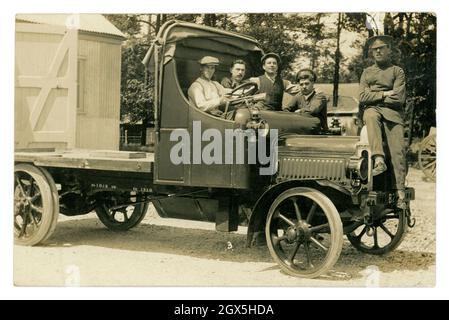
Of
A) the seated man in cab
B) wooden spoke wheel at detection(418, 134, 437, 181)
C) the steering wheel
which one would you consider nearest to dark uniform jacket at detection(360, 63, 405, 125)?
wooden spoke wheel at detection(418, 134, 437, 181)

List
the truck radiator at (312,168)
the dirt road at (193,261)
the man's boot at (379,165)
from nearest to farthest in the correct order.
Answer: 1. the truck radiator at (312,168)
2. the dirt road at (193,261)
3. the man's boot at (379,165)

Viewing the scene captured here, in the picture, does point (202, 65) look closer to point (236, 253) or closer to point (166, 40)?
point (166, 40)

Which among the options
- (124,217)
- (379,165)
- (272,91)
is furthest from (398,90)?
(124,217)

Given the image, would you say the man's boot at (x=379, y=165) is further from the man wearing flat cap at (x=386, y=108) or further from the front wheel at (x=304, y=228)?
the front wheel at (x=304, y=228)

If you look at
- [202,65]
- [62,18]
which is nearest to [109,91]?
[62,18]

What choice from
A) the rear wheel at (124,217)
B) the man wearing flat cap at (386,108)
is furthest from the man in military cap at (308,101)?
the rear wheel at (124,217)

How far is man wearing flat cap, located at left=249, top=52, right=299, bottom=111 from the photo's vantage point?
23.0 feet

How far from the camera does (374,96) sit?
21.2ft

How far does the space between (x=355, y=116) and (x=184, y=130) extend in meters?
3.94

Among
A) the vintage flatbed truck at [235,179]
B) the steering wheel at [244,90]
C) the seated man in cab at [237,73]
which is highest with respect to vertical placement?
the seated man in cab at [237,73]

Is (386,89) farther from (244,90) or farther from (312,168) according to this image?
(244,90)

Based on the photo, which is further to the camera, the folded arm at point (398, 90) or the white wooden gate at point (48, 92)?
the white wooden gate at point (48, 92)

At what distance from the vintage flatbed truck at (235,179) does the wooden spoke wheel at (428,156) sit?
0.64 meters

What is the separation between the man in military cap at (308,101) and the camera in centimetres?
714
